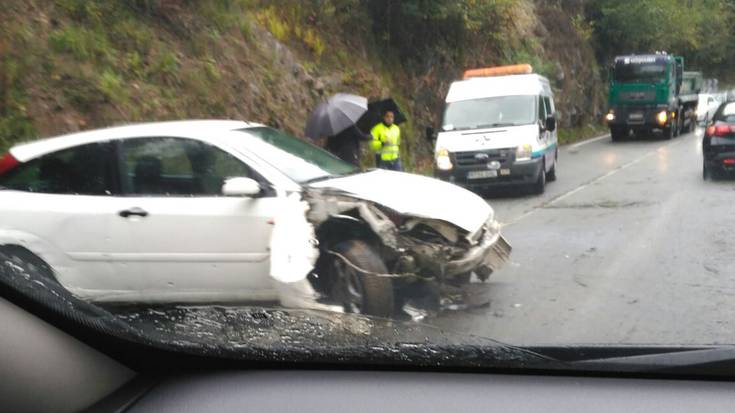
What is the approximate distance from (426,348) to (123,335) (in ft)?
2.97

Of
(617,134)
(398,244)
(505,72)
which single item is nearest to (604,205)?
(505,72)

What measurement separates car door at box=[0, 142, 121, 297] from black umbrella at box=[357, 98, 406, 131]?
7.56m

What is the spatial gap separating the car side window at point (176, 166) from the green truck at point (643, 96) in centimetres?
2620

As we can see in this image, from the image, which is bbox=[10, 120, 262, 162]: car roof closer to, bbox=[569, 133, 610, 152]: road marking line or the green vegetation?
the green vegetation

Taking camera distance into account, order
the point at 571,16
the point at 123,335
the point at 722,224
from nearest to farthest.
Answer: the point at 123,335 < the point at 722,224 < the point at 571,16

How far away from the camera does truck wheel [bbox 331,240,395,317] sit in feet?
19.8

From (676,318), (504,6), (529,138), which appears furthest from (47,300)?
(504,6)

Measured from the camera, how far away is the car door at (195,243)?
6.08m

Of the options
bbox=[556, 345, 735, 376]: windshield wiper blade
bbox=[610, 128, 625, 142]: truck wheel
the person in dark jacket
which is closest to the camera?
bbox=[556, 345, 735, 376]: windshield wiper blade

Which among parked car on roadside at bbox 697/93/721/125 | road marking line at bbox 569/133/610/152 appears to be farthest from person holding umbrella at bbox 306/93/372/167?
parked car on roadside at bbox 697/93/721/125

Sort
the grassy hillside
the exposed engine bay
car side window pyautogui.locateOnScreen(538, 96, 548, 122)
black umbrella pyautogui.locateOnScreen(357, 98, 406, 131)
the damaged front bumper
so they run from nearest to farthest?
1. the exposed engine bay
2. the damaged front bumper
3. the grassy hillside
4. black umbrella pyautogui.locateOnScreen(357, 98, 406, 131)
5. car side window pyautogui.locateOnScreen(538, 96, 548, 122)

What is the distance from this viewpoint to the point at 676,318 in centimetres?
607

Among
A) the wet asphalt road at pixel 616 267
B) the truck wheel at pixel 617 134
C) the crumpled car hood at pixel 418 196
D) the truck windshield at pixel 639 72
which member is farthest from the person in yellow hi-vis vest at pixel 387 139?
the truck windshield at pixel 639 72

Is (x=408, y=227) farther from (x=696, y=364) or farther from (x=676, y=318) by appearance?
(x=696, y=364)
